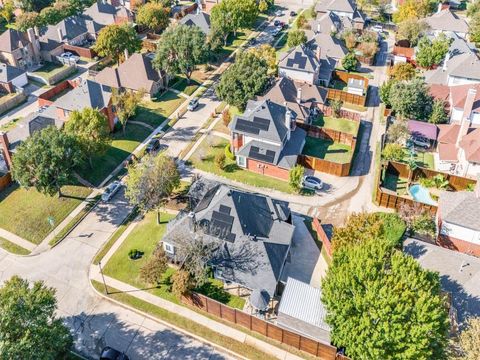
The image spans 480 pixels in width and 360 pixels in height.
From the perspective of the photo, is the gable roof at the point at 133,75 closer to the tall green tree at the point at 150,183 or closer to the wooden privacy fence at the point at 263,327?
the tall green tree at the point at 150,183

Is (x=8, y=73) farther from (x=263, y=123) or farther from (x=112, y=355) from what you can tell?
(x=112, y=355)

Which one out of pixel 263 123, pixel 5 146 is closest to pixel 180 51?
pixel 263 123

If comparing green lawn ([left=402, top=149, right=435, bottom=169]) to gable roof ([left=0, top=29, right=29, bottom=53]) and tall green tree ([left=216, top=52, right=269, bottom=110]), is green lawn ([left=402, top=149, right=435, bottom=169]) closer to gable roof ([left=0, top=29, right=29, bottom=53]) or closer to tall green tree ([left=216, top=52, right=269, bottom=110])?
tall green tree ([left=216, top=52, right=269, bottom=110])

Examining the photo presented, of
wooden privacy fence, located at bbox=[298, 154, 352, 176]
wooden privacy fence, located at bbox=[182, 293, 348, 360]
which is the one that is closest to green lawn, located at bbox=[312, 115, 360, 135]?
wooden privacy fence, located at bbox=[298, 154, 352, 176]

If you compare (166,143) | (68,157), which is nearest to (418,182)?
(166,143)

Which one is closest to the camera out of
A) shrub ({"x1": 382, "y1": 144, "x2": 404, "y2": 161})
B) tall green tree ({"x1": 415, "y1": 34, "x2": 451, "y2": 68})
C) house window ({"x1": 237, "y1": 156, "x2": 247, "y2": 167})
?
shrub ({"x1": 382, "y1": 144, "x2": 404, "y2": 161})

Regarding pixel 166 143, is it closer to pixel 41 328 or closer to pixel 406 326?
pixel 41 328

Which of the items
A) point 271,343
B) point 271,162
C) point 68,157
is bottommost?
point 271,343
